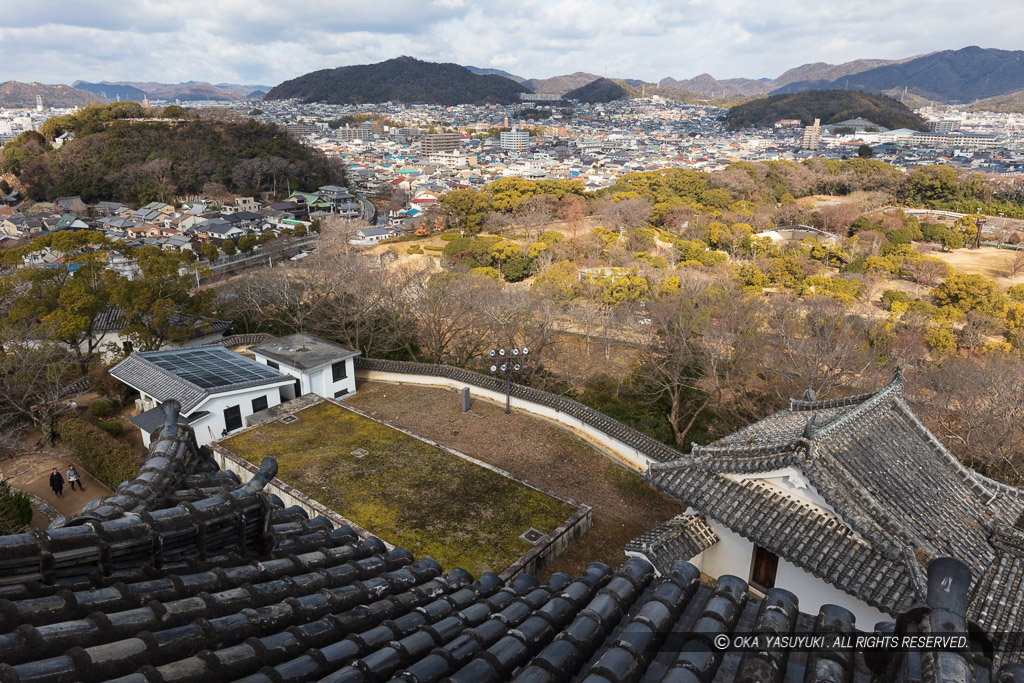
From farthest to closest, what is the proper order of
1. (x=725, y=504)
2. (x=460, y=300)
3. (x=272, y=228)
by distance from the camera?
(x=272, y=228)
(x=460, y=300)
(x=725, y=504)

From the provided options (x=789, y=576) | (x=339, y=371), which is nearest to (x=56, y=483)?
(x=339, y=371)

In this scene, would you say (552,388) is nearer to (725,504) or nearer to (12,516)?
(725,504)

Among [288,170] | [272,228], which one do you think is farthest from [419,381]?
[288,170]

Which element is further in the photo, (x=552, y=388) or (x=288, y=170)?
(x=288, y=170)

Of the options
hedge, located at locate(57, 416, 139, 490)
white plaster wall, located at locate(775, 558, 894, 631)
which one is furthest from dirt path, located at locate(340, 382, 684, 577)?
hedge, located at locate(57, 416, 139, 490)

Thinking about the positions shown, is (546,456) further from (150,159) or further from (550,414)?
(150,159)

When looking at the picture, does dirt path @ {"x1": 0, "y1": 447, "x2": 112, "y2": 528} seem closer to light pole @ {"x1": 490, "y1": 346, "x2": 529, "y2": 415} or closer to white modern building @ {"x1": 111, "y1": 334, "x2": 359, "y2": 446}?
white modern building @ {"x1": 111, "y1": 334, "x2": 359, "y2": 446}

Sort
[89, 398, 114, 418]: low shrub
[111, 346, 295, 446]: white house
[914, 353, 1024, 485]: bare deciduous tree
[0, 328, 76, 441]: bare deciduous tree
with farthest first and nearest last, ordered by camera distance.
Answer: [89, 398, 114, 418]: low shrub < [0, 328, 76, 441]: bare deciduous tree < [111, 346, 295, 446]: white house < [914, 353, 1024, 485]: bare deciduous tree
